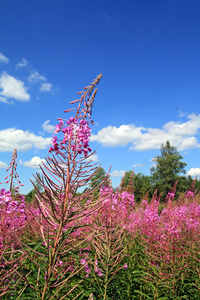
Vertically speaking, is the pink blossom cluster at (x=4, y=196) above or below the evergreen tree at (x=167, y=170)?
below

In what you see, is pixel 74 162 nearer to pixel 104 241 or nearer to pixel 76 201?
pixel 76 201

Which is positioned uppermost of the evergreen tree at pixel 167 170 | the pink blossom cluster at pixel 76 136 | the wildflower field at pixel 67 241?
the evergreen tree at pixel 167 170

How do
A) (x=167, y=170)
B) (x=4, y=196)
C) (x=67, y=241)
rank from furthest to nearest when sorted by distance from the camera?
(x=167, y=170) → (x=4, y=196) → (x=67, y=241)

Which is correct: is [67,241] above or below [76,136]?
below

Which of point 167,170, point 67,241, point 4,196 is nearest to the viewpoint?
point 67,241

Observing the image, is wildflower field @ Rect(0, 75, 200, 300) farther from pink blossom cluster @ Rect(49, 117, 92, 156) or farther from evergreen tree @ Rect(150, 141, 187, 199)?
evergreen tree @ Rect(150, 141, 187, 199)

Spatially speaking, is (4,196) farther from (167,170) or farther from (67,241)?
(167,170)

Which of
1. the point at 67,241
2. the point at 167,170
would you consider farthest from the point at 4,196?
the point at 167,170

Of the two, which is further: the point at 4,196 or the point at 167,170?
the point at 167,170

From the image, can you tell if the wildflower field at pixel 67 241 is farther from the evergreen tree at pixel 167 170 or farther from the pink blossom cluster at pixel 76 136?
the evergreen tree at pixel 167 170

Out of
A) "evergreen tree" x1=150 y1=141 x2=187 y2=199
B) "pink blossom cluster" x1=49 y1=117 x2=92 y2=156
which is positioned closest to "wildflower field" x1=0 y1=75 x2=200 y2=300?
"pink blossom cluster" x1=49 y1=117 x2=92 y2=156

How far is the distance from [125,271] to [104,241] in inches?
48.8

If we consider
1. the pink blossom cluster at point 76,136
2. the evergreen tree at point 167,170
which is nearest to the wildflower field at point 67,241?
the pink blossom cluster at point 76,136

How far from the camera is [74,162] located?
1.91 metres
